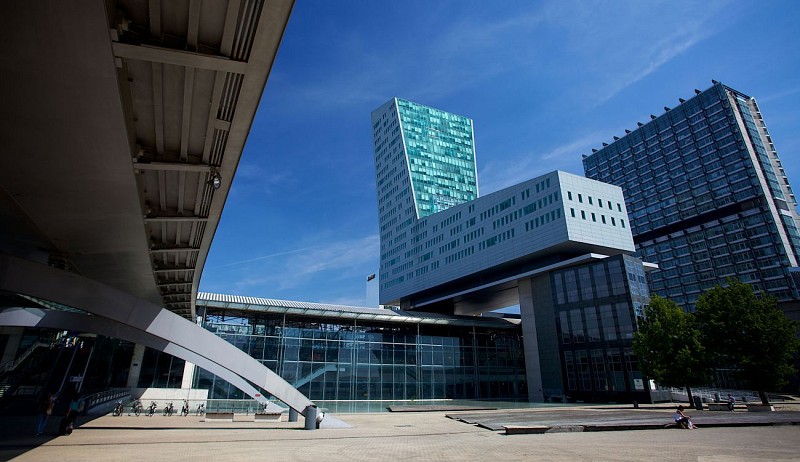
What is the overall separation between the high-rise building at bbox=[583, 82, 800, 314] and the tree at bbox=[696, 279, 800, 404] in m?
50.9

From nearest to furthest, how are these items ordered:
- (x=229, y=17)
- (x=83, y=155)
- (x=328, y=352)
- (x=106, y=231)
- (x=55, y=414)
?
(x=229, y=17)
(x=83, y=155)
(x=106, y=231)
(x=55, y=414)
(x=328, y=352)

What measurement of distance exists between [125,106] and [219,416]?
2513 centimetres

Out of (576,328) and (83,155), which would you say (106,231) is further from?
(576,328)

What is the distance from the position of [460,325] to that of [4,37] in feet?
196

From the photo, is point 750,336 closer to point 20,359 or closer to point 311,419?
point 311,419

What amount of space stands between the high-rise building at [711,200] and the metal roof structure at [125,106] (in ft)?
305

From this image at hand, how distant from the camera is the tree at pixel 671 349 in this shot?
34.2 metres

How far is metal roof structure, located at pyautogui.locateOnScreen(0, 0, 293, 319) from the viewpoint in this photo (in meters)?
5.73

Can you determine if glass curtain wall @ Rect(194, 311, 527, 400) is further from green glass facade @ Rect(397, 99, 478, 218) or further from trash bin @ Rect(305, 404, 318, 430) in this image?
green glass facade @ Rect(397, 99, 478, 218)

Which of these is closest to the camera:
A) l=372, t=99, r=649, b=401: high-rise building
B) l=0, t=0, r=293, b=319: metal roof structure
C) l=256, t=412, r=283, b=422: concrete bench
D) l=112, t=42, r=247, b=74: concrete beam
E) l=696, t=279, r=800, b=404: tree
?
l=0, t=0, r=293, b=319: metal roof structure

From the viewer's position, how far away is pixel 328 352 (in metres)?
48.5

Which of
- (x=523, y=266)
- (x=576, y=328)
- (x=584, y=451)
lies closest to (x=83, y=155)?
(x=584, y=451)

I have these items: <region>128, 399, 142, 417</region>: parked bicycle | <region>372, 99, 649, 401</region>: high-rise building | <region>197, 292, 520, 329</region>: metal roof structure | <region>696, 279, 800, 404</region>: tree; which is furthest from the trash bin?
<region>372, 99, 649, 401</region>: high-rise building

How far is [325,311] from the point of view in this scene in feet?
162
